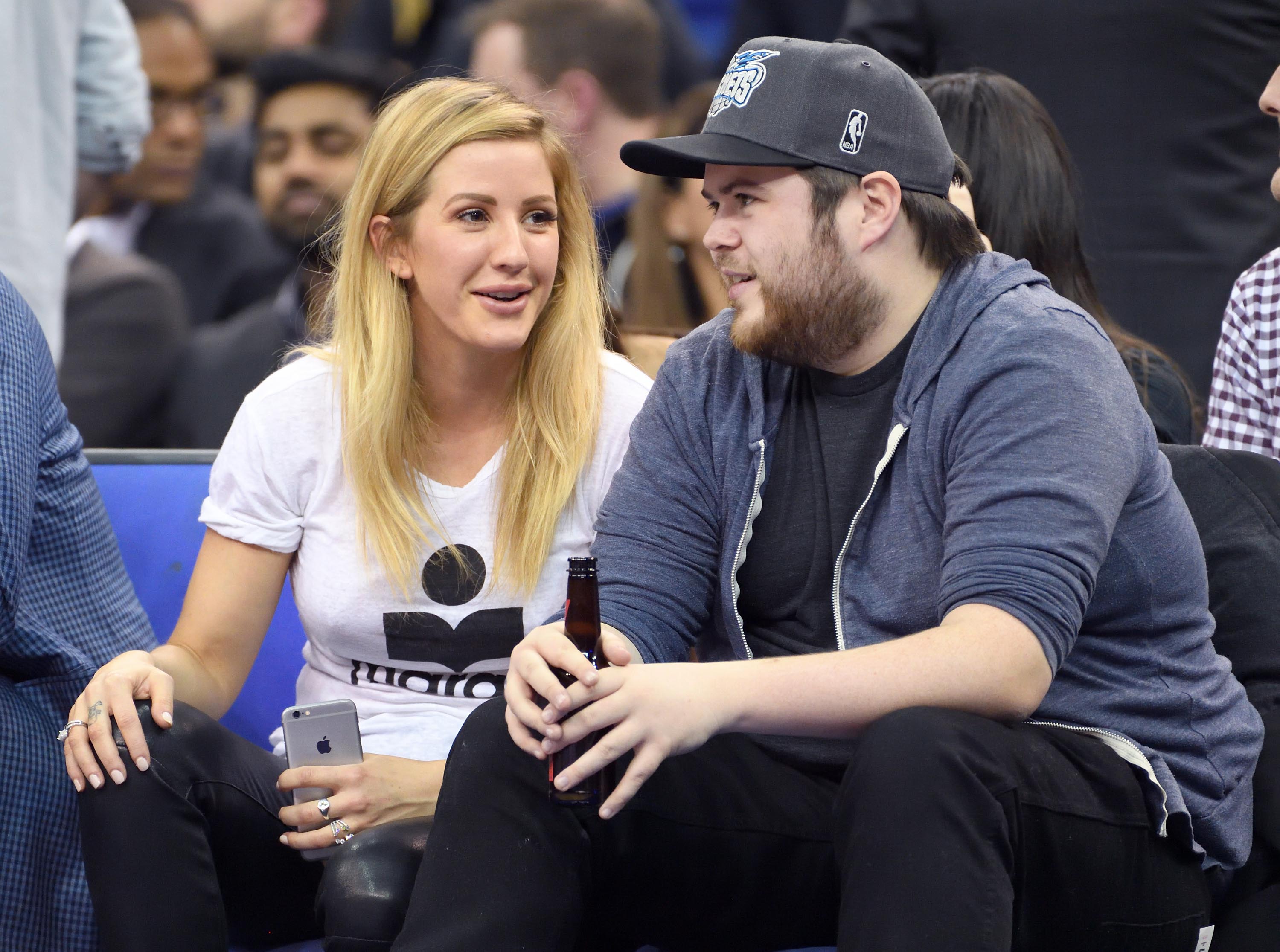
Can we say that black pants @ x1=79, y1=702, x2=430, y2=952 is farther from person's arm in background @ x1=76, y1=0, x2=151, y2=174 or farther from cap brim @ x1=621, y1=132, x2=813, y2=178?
person's arm in background @ x1=76, y1=0, x2=151, y2=174

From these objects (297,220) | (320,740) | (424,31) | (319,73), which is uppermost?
(424,31)

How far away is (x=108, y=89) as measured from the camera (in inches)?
138

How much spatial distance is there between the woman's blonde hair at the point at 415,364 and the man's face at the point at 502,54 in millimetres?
1734

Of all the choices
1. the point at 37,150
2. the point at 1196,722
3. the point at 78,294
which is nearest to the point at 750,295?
the point at 1196,722

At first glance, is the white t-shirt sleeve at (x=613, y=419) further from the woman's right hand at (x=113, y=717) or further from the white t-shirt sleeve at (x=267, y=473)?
the woman's right hand at (x=113, y=717)

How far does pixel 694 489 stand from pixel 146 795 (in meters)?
0.76

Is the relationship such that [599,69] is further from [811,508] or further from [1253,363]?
[811,508]

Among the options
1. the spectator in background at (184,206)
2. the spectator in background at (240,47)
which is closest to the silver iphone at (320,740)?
the spectator in background at (184,206)

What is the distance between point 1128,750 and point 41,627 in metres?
1.43

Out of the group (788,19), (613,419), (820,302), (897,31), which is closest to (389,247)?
(613,419)

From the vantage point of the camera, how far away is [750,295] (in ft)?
6.48

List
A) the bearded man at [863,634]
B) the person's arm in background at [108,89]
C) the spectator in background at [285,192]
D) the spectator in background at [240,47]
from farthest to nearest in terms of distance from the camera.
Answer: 1. the spectator in background at [240,47]
2. the spectator in background at [285,192]
3. the person's arm in background at [108,89]
4. the bearded man at [863,634]

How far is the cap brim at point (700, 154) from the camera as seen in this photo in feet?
6.23

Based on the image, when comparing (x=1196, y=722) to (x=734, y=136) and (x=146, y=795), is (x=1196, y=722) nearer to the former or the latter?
(x=734, y=136)
